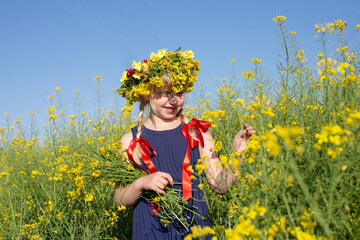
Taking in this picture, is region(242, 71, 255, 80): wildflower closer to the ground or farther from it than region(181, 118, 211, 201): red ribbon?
farther from it

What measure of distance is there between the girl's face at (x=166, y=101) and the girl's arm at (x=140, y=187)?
325 mm

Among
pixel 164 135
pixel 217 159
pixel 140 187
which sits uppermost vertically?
pixel 164 135

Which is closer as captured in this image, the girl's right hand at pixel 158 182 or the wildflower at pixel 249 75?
the girl's right hand at pixel 158 182

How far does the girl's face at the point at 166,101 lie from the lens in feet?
7.43

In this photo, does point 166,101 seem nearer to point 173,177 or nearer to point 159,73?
point 159,73

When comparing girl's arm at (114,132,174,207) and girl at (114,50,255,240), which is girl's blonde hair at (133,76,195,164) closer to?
girl at (114,50,255,240)

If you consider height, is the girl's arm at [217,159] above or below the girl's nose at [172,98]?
below

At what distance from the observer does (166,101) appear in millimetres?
2264

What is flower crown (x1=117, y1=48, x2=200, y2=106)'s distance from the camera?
86.4 inches

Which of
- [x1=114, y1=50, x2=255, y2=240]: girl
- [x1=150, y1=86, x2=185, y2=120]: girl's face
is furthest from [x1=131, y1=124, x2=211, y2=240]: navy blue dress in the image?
[x1=150, y1=86, x2=185, y2=120]: girl's face

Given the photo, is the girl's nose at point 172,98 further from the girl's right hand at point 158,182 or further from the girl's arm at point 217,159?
the girl's right hand at point 158,182

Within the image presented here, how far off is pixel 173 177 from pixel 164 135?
12.3 inches

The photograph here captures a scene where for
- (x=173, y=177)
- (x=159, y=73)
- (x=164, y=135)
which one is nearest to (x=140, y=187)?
(x=173, y=177)

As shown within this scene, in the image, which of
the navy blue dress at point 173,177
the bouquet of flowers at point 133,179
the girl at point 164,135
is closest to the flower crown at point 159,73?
the girl at point 164,135
